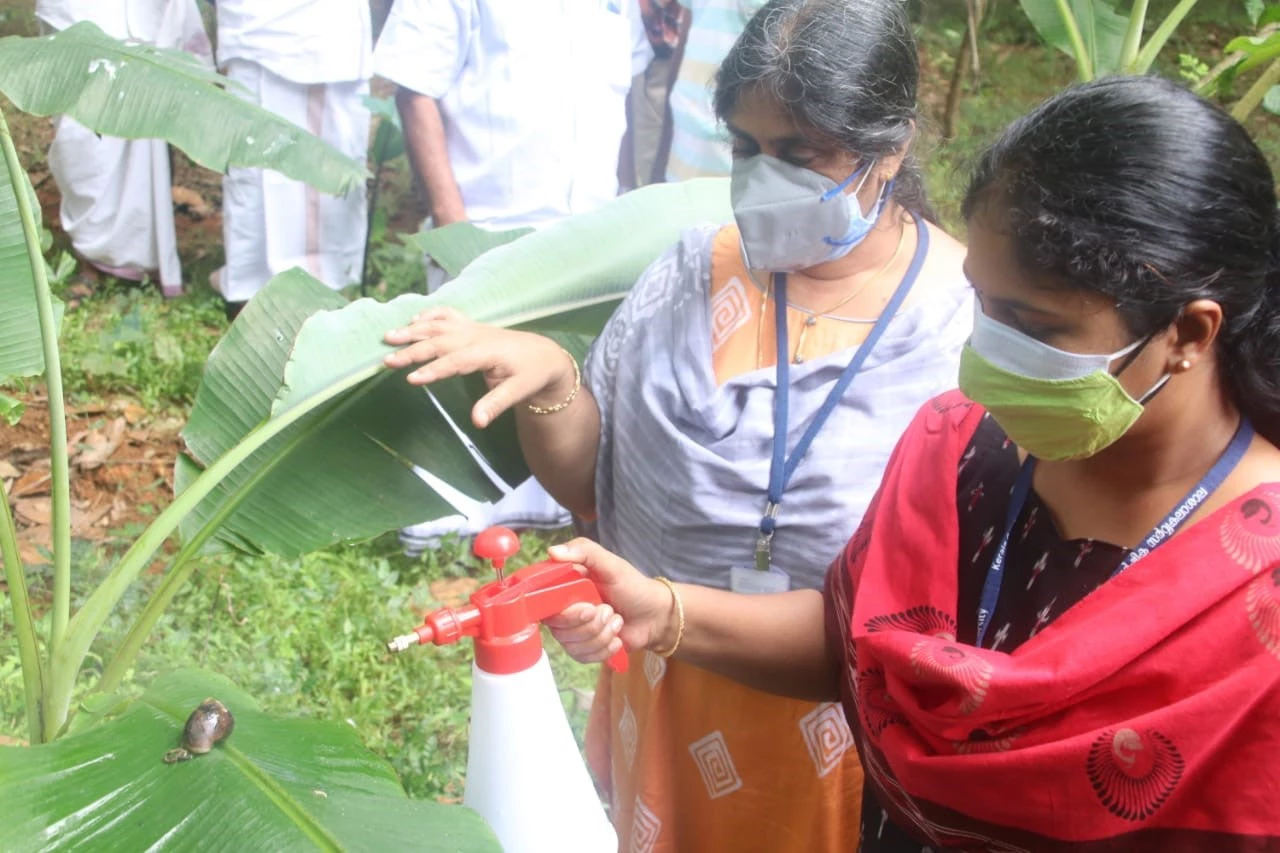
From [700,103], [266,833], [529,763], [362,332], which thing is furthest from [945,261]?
[700,103]

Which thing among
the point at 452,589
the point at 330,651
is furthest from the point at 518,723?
the point at 452,589

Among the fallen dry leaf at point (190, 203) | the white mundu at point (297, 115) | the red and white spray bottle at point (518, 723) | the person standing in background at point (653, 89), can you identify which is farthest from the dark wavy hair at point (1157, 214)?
the fallen dry leaf at point (190, 203)

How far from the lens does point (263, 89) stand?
383 centimetres

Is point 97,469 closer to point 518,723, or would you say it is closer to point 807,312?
point 807,312

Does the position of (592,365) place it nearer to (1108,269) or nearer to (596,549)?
(596,549)

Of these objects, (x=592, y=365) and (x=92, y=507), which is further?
(x=92, y=507)

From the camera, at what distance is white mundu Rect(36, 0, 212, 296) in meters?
4.10

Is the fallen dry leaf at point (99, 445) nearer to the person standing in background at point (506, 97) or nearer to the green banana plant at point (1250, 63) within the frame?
the person standing in background at point (506, 97)

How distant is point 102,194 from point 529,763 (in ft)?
12.7

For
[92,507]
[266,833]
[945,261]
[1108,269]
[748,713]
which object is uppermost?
[1108,269]

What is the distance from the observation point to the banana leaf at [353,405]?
4.92 ft

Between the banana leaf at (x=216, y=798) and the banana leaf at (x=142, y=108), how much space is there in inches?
27.7

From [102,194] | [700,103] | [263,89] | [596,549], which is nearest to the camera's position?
[596,549]

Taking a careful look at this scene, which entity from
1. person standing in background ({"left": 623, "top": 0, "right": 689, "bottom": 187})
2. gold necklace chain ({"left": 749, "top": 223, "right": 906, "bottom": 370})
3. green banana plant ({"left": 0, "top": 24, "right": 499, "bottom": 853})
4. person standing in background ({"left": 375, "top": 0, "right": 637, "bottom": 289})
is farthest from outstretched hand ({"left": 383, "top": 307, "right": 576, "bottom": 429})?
person standing in background ({"left": 623, "top": 0, "right": 689, "bottom": 187})
